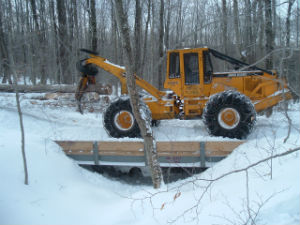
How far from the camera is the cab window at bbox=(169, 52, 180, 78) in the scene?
689cm

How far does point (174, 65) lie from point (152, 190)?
3290 mm

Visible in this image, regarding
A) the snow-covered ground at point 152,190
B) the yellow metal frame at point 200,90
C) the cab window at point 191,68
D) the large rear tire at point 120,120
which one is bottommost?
the snow-covered ground at point 152,190

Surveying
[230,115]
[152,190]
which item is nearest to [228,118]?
[230,115]

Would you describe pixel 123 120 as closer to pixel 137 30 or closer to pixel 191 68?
pixel 191 68

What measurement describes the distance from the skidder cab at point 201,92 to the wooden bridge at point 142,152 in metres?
0.56

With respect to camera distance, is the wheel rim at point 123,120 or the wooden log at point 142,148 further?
the wheel rim at point 123,120

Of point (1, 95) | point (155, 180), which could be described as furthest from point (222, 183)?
point (1, 95)

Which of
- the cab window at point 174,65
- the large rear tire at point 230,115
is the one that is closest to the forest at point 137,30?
the cab window at point 174,65

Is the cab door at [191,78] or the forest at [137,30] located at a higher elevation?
the forest at [137,30]

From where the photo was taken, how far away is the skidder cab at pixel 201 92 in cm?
641

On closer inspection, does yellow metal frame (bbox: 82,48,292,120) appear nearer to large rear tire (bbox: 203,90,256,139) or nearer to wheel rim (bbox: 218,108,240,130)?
large rear tire (bbox: 203,90,256,139)

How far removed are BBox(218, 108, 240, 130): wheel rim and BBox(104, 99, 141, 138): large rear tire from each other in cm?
210

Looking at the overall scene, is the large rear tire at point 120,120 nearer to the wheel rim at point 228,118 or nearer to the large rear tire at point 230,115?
the large rear tire at point 230,115

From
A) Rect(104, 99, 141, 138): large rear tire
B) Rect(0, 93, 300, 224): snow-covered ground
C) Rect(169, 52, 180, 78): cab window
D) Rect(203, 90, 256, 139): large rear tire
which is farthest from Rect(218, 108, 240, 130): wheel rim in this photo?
Rect(104, 99, 141, 138): large rear tire
